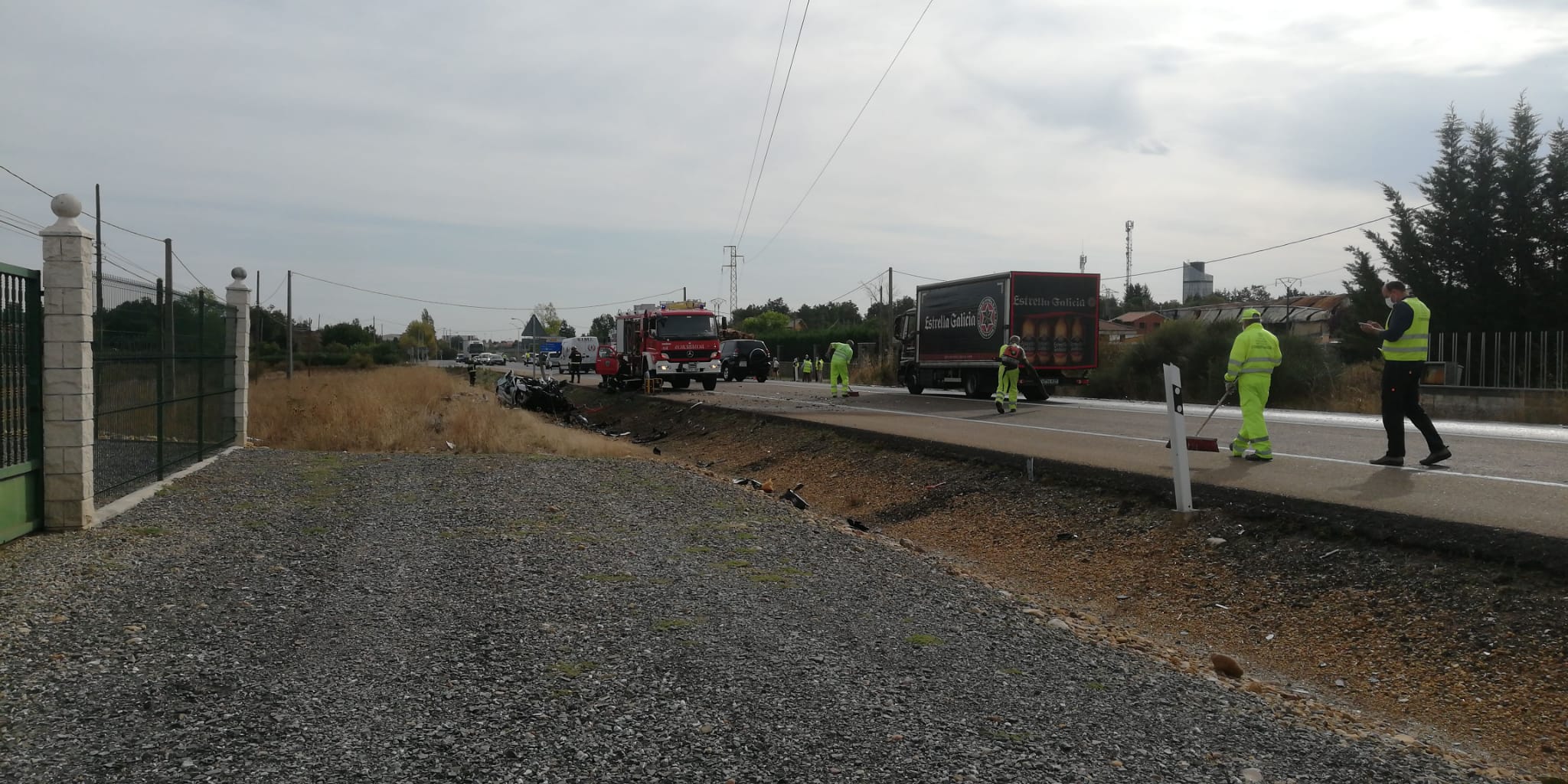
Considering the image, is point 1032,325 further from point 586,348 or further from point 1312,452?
point 586,348

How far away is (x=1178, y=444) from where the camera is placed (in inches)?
374

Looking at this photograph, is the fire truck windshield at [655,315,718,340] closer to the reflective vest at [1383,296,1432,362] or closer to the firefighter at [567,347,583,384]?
the firefighter at [567,347,583,384]

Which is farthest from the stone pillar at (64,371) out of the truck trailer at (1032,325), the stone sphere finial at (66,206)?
the truck trailer at (1032,325)

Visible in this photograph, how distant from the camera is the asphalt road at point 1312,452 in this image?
850 cm

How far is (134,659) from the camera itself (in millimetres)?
5203

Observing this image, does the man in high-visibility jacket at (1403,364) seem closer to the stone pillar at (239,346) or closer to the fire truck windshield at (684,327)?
the stone pillar at (239,346)

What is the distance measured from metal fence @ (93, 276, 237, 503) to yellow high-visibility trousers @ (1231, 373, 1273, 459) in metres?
10.7

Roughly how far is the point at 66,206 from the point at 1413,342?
11.5 m

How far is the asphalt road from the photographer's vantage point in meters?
8.50

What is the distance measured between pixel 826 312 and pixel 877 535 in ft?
392

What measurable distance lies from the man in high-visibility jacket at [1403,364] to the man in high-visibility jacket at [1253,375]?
105 cm

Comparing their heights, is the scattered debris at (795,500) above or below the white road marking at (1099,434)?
below

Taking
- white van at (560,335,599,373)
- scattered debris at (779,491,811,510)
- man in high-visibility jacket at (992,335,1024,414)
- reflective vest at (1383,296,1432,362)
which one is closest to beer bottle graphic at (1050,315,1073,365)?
man in high-visibility jacket at (992,335,1024,414)

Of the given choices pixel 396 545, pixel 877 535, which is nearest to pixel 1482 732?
pixel 877 535
